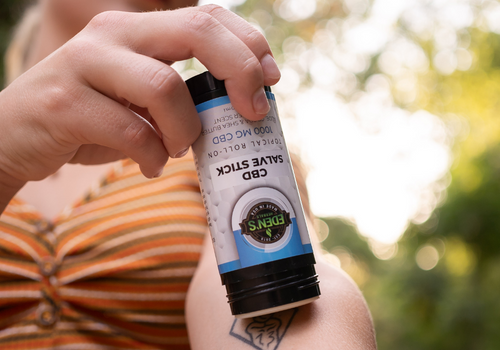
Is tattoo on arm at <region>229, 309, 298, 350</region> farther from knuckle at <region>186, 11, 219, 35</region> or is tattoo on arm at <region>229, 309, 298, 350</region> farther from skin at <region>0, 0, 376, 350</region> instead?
knuckle at <region>186, 11, 219, 35</region>

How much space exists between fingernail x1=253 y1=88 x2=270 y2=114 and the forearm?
0.52m

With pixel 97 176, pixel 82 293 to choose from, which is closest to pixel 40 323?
pixel 82 293

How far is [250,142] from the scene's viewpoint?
0.88m

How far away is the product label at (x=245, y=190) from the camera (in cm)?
87

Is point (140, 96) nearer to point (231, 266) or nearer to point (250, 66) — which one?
point (250, 66)

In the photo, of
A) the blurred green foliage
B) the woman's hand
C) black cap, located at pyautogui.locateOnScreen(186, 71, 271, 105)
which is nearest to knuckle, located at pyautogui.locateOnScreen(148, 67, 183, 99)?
the woman's hand

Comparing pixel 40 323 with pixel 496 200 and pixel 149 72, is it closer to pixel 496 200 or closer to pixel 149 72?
pixel 149 72

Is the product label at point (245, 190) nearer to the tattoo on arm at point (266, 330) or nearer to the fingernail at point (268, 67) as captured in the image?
the fingernail at point (268, 67)

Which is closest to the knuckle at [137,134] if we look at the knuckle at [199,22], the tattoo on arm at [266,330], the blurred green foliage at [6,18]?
the knuckle at [199,22]

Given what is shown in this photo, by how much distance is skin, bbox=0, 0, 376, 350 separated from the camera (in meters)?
0.81

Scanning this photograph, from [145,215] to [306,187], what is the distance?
624mm

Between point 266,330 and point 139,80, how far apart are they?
0.66 metres

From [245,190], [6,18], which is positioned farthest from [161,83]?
[6,18]

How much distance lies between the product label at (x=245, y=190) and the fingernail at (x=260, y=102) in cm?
4
